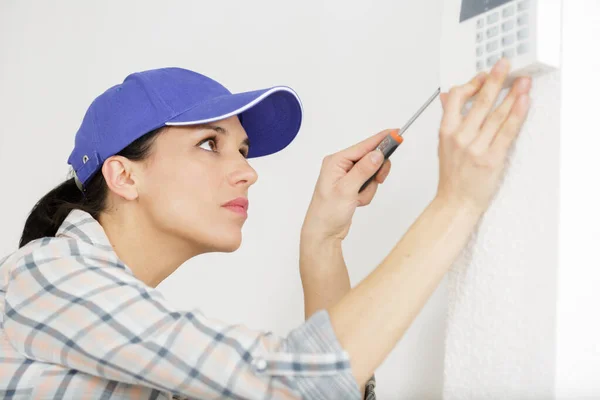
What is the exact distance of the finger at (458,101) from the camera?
0.75 m

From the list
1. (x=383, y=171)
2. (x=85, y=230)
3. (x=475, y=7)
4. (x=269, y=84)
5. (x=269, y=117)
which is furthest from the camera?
(x=269, y=84)

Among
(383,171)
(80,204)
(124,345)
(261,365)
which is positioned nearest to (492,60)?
(383,171)

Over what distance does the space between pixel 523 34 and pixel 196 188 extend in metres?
0.55

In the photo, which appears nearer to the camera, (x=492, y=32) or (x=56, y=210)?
(x=492, y=32)

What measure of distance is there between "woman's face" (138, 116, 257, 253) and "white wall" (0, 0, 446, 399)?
1.11ft

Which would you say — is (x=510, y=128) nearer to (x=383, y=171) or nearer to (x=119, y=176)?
(x=383, y=171)

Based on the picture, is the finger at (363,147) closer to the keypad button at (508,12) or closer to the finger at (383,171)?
the finger at (383,171)

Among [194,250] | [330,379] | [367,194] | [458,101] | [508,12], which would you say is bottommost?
[330,379]

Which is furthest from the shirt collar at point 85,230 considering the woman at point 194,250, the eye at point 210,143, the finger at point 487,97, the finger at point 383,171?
the finger at point 487,97

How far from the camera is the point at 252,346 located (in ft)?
2.24

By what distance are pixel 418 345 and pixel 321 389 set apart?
0.50 metres

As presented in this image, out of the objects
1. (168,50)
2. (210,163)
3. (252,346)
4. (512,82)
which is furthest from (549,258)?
(168,50)

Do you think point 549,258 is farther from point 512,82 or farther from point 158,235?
point 158,235

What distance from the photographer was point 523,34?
704 mm
